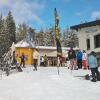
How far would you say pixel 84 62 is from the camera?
30.5m

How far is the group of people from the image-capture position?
68.4 feet

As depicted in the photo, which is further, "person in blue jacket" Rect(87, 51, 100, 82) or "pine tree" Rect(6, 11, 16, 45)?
"pine tree" Rect(6, 11, 16, 45)

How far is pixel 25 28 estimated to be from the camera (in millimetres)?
150375

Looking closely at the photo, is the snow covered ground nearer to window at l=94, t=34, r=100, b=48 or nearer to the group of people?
the group of people

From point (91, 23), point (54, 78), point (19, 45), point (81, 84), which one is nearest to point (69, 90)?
point (81, 84)

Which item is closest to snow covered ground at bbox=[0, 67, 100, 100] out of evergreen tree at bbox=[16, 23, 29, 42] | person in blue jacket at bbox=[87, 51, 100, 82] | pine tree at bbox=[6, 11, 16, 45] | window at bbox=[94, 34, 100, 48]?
person in blue jacket at bbox=[87, 51, 100, 82]

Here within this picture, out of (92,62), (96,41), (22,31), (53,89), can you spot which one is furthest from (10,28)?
(53,89)

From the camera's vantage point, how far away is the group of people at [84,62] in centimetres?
2084

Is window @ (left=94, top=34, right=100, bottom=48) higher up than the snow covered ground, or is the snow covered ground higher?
window @ (left=94, top=34, right=100, bottom=48)

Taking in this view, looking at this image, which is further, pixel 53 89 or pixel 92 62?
pixel 92 62

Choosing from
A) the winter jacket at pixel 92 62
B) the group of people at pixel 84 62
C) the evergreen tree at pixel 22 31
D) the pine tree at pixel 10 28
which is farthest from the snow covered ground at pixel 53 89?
the evergreen tree at pixel 22 31

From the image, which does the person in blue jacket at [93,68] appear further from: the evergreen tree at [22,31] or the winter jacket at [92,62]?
the evergreen tree at [22,31]

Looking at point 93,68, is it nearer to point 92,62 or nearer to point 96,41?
point 92,62

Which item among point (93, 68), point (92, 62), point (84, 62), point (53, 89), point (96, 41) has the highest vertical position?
point (96, 41)
